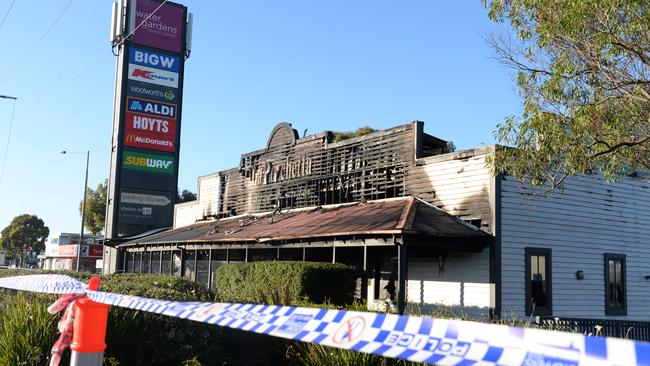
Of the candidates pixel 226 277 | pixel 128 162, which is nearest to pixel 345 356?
pixel 226 277

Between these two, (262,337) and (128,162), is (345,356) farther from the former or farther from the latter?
(128,162)

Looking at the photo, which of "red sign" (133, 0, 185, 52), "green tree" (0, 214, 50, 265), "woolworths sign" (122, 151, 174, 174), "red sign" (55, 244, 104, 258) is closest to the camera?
"woolworths sign" (122, 151, 174, 174)

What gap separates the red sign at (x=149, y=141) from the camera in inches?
1423

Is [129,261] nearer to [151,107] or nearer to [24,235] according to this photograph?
[151,107]

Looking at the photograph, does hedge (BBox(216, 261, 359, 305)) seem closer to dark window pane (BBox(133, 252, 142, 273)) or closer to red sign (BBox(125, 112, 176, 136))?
dark window pane (BBox(133, 252, 142, 273))

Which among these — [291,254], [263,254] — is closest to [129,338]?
[291,254]

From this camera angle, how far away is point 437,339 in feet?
9.53

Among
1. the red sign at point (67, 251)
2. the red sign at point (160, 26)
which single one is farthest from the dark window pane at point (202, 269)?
the red sign at point (67, 251)

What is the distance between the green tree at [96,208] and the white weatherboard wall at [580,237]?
174 ft

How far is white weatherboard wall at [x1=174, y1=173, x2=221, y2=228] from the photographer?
96.3ft

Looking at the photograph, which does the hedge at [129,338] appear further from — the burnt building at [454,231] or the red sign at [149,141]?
the red sign at [149,141]

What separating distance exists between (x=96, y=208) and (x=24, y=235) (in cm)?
3723

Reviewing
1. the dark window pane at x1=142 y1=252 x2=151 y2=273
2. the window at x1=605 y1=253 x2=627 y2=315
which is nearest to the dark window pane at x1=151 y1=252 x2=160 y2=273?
the dark window pane at x1=142 y1=252 x2=151 y2=273

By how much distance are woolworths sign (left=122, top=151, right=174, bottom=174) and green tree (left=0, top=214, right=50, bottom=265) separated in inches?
2502
